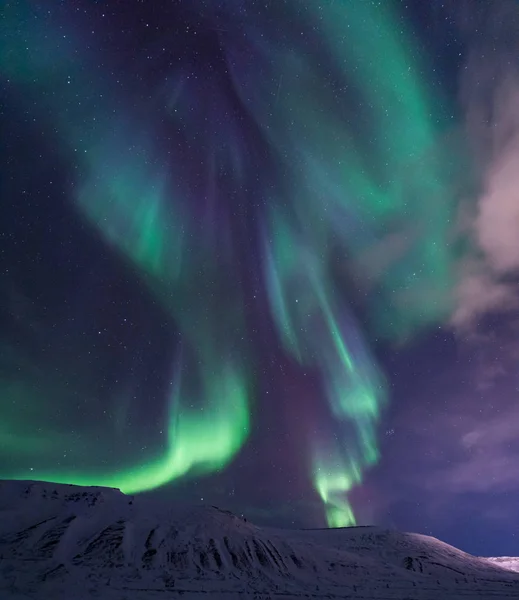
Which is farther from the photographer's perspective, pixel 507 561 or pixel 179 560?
pixel 507 561

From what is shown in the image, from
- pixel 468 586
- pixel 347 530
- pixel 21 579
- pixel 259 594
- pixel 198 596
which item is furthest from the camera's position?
pixel 347 530

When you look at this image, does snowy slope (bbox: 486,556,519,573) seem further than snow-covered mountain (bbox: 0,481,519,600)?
Yes

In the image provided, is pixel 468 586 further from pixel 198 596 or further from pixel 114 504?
pixel 114 504

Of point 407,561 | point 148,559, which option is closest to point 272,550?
point 148,559

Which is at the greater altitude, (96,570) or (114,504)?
(114,504)

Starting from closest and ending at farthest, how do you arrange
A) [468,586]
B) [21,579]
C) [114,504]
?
[21,579] → [468,586] → [114,504]

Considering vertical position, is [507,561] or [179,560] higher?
[507,561]

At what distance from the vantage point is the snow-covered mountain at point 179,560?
42250 mm

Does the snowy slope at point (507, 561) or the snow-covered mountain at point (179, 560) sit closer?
the snow-covered mountain at point (179, 560)

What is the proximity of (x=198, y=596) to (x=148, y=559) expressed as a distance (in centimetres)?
1596

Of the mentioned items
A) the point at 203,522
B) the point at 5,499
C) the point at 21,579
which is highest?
the point at 5,499

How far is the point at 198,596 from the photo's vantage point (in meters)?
40.8

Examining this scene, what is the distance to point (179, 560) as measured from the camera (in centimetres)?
5512

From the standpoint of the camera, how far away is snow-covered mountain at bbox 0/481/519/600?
139 ft
